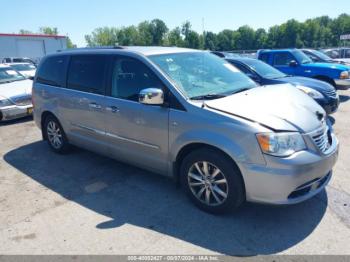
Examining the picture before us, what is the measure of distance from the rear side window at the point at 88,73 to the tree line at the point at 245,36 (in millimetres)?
79936

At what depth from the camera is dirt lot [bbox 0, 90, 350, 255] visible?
2990 millimetres

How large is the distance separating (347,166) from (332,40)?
344ft

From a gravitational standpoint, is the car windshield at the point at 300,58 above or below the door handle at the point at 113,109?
above

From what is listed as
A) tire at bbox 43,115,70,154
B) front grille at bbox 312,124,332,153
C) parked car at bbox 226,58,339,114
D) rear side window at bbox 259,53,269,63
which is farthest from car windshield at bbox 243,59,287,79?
tire at bbox 43,115,70,154

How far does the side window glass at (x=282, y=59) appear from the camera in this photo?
1074 centimetres

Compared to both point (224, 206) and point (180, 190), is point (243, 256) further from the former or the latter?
point (180, 190)

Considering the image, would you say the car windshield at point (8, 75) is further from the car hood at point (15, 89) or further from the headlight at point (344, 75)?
the headlight at point (344, 75)

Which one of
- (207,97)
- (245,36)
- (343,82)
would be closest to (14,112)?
(207,97)

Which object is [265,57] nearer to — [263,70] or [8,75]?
[263,70]

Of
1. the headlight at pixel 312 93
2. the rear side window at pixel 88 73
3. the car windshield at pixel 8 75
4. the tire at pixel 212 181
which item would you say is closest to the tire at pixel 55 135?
the rear side window at pixel 88 73

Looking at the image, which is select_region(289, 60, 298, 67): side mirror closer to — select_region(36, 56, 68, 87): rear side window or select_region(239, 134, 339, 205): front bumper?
select_region(36, 56, 68, 87): rear side window

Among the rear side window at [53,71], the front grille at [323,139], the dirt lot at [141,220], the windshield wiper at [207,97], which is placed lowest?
the dirt lot at [141,220]

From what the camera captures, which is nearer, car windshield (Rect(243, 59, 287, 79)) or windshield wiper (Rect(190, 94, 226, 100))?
windshield wiper (Rect(190, 94, 226, 100))

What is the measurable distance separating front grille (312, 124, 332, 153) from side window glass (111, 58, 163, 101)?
5.88 ft
